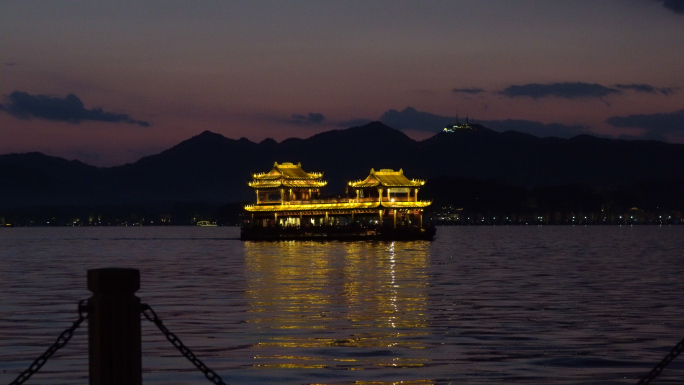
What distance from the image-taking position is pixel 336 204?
153 metres

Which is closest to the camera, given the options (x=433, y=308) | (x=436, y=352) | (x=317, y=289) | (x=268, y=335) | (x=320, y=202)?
(x=436, y=352)

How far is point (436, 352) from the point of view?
25578 mm

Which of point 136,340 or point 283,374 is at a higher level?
point 136,340

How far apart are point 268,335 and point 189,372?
22.4 feet

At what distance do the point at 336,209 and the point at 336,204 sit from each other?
1.05m

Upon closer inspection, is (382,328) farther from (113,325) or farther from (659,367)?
(113,325)

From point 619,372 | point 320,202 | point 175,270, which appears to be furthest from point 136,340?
point 320,202

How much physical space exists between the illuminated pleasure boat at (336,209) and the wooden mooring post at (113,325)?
Answer: 135 metres

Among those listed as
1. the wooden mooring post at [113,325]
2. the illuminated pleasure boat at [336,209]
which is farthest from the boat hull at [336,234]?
the wooden mooring post at [113,325]

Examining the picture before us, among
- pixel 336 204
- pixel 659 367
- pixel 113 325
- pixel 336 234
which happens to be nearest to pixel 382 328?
pixel 659 367

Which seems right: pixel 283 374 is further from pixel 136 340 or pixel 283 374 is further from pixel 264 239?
pixel 264 239

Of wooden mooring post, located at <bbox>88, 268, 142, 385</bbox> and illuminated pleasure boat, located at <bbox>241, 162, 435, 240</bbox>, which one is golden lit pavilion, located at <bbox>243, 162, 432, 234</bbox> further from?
wooden mooring post, located at <bbox>88, 268, 142, 385</bbox>

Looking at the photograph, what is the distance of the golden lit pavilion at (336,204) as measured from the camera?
150 m

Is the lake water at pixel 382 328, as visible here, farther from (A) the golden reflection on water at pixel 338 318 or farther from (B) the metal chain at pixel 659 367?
(B) the metal chain at pixel 659 367
